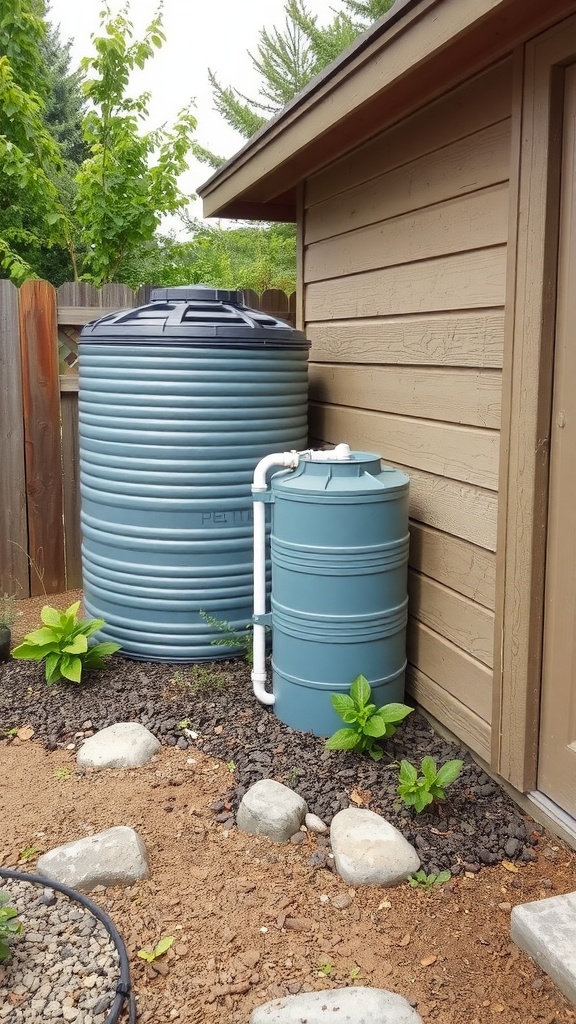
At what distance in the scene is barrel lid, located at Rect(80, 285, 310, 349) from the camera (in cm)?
365

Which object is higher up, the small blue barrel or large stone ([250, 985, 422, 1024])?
the small blue barrel

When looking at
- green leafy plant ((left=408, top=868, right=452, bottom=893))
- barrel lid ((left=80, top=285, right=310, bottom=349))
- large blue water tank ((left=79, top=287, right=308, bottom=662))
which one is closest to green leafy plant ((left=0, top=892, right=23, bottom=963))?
green leafy plant ((left=408, top=868, right=452, bottom=893))

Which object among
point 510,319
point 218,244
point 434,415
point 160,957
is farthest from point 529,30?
point 218,244

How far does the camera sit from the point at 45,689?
146 inches

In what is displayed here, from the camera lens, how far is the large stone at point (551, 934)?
1.96m

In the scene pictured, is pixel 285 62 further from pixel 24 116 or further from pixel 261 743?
pixel 261 743

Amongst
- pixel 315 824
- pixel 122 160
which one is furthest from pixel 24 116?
pixel 315 824

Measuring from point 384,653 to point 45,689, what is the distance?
5.01 ft

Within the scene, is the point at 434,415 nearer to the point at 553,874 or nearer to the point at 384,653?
the point at 384,653

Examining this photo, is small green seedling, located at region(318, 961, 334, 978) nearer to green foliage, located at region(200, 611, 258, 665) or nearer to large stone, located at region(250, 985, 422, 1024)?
large stone, located at region(250, 985, 422, 1024)

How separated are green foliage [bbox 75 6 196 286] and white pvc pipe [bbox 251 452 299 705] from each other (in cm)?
586

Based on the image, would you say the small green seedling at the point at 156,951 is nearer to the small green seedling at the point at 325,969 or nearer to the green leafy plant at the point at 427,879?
the small green seedling at the point at 325,969

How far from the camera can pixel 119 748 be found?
3119mm

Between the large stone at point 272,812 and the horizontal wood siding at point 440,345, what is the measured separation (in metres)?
0.70
